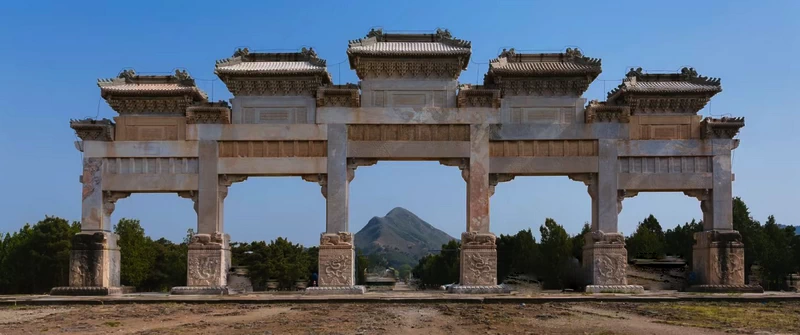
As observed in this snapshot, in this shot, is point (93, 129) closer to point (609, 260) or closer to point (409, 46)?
point (409, 46)

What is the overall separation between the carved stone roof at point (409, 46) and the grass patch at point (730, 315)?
9.37 metres

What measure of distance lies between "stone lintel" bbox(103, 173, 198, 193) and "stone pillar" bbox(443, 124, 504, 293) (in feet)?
27.7

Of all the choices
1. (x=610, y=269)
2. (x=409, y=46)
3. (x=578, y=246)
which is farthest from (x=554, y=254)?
(x=409, y=46)

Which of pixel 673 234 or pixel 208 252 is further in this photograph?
pixel 673 234

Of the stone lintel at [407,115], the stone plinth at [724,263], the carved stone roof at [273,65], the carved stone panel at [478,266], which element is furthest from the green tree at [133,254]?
the stone plinth at [724,263]

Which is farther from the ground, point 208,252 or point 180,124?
point 180,124

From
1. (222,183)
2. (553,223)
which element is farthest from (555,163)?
(553,223)

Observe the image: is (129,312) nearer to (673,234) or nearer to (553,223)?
(553,223)

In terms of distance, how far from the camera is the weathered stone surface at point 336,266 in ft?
74.3

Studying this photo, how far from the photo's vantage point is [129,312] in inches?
698

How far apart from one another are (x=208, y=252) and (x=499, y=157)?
30.6 feet

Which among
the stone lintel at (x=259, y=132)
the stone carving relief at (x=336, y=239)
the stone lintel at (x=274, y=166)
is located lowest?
the stone carving relief at (x=336, y=239)

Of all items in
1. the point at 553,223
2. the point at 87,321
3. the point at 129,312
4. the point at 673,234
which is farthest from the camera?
the point at 673,234

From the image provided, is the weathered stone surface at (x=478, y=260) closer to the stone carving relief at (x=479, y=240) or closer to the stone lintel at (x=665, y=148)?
the stone carving relief at (x=479, y=240)
